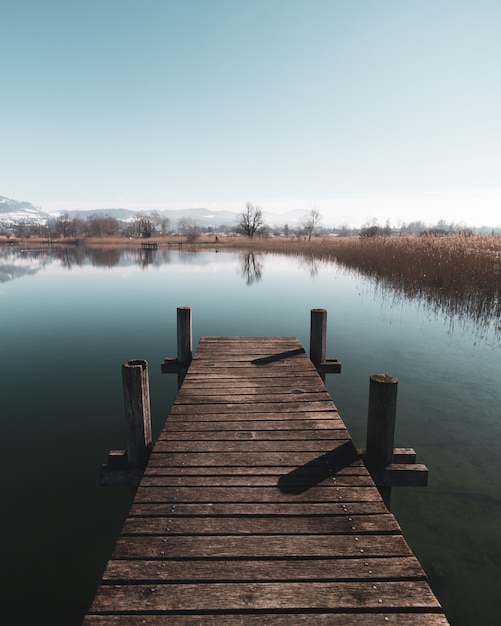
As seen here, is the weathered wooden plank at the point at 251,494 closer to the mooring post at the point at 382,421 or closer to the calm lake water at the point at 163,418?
the mooring post at the point at 382,421

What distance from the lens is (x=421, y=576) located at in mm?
2576

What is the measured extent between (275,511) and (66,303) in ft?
59.8

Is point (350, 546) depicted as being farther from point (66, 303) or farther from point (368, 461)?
point (66, 303)

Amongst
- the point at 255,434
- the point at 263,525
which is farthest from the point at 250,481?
the point at 255,434

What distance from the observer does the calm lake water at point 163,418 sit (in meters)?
3.95

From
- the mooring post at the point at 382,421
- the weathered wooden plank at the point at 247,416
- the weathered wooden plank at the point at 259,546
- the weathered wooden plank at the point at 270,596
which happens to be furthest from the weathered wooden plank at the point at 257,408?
the weathered wooden plank at the point at 270,596

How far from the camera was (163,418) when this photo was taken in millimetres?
7309

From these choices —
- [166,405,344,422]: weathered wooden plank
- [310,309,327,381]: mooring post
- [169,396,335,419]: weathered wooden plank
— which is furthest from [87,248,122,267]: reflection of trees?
[166,405,344,422]: weathered wooden plank

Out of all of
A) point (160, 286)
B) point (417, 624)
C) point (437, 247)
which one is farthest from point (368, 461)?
point (160, 286)

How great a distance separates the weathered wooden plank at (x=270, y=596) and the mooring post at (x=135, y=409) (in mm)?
1884

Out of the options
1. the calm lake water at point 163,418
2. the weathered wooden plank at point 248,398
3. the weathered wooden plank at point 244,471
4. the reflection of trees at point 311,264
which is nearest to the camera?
the weathered wooden plank at point 244,471

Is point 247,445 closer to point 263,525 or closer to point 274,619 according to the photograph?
point 263,525

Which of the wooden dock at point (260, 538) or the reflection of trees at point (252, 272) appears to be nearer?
the wooden dock at point (260, 538)

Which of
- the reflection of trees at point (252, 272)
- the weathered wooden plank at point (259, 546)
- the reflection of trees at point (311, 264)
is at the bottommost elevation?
the weathered wooden plank at point (259, 546)
